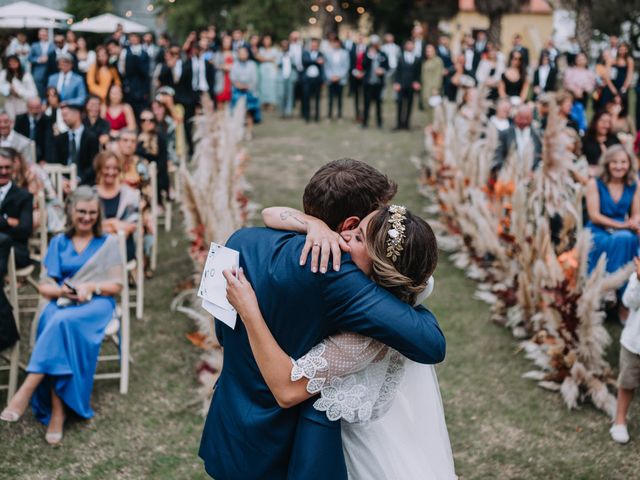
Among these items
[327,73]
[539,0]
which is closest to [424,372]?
[327,73]

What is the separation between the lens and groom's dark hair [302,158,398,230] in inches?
95.7

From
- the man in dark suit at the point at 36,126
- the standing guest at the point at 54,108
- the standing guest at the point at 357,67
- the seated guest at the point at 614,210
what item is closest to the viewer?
the seated guest at the point at 614,210

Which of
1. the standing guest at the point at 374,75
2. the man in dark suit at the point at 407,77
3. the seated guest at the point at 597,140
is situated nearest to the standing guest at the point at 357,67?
the standing guest at the point at 374,75

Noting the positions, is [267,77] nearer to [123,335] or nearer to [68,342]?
[123,335]

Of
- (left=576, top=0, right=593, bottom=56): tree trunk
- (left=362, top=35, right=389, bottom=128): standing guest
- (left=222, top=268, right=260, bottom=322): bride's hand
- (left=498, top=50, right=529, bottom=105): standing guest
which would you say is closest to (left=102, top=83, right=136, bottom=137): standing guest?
(left=498, top=50, right=529, bottom=105): standing guest

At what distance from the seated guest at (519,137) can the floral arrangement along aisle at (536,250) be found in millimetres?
208

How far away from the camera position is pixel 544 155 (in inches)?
260

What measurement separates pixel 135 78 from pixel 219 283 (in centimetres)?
1286

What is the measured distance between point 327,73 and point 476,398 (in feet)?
44.2

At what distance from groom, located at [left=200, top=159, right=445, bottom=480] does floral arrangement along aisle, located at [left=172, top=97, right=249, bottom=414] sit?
2391 millimetres

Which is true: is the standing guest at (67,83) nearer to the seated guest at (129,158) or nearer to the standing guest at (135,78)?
the standing guest at (135,78)

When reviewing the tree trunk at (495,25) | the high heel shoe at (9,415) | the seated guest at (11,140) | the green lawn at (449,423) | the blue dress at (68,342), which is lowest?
the green lawn at (449,423)

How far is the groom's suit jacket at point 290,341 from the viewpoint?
2.30 m

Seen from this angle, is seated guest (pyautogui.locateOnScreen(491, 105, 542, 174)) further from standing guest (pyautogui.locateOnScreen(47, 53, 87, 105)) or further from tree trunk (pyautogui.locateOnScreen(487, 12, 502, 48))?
tree trunk (pyautogui.locateOnScreen(487, 12, 502, 48))
